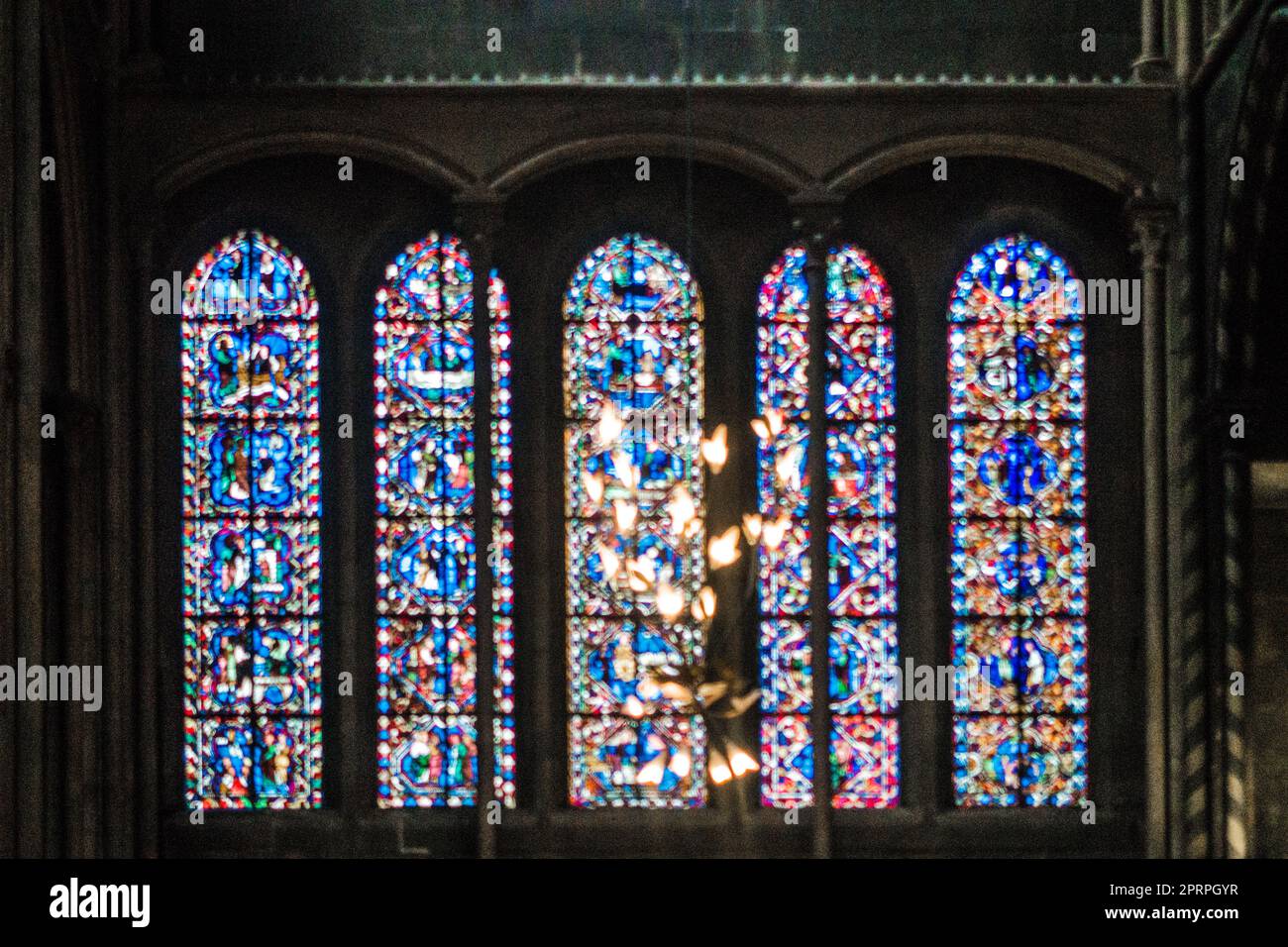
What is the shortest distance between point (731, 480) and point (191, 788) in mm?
3518

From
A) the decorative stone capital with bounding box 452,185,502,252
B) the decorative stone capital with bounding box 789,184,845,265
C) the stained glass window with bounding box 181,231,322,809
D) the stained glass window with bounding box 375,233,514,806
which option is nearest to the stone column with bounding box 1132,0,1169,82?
the decorative stone capital with bounding box 789,184,845,265

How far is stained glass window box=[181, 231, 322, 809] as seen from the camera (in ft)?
45.3

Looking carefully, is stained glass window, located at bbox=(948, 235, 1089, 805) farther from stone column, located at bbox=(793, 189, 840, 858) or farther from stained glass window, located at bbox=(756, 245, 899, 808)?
stone column, located at bbox=(793, 189, 840, 858)

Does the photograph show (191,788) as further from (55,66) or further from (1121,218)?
(1121,218)

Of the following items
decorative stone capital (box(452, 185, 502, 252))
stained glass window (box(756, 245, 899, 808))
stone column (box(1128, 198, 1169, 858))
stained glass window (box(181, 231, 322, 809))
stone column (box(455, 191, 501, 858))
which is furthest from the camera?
stained glass window (box(756, 245, 899, 808))

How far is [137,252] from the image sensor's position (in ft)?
44.4

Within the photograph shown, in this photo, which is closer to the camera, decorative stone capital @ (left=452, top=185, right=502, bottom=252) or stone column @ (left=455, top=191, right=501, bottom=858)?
stone column @ (left=455, top=191, right=501, bottom=858)

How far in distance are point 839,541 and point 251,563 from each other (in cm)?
336

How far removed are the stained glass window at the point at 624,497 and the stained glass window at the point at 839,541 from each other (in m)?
0.43


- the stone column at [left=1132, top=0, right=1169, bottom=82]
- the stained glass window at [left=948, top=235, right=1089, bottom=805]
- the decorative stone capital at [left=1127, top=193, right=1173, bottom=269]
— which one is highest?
the stone column at [left=1132, top=0, right=1169, bottom=82]

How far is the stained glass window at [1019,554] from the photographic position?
13891 mm

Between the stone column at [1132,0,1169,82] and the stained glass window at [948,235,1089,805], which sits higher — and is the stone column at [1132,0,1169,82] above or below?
above

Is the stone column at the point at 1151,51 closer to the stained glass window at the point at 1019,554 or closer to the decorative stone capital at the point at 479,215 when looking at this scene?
the stained glass window at the point at 1019,554

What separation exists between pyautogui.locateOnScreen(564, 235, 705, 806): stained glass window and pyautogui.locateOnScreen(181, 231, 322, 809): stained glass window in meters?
1.50
